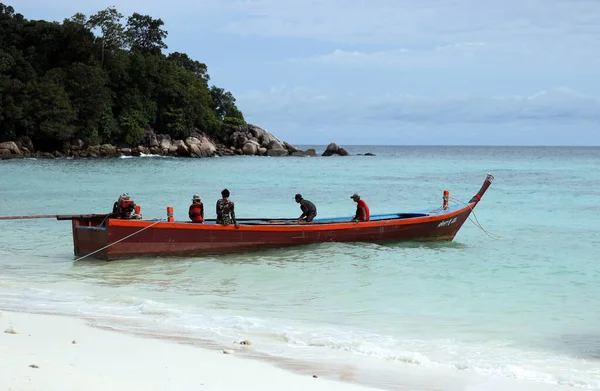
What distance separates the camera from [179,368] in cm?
689

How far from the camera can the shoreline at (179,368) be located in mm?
6266

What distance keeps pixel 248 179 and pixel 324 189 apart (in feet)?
24.7

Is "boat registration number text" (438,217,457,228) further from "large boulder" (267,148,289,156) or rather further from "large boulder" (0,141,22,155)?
"large boulder" (267,148,289,156)

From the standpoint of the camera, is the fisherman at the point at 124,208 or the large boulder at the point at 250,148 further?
the large boulder at the point at 250,148

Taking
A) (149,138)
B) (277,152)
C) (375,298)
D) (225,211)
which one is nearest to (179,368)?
(375,298)

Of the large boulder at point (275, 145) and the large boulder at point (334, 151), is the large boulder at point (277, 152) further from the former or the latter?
the large boulder at point (334, 151)

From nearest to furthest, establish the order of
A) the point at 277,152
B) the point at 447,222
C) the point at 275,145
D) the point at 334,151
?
the point at 447,222 → the point at 277,152 → the point at 275,145 → the point at 334,151

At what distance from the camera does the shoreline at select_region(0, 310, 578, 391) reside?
627 centimetres

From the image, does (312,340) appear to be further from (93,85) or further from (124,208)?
(93,85)

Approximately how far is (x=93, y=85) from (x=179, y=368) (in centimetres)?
6537

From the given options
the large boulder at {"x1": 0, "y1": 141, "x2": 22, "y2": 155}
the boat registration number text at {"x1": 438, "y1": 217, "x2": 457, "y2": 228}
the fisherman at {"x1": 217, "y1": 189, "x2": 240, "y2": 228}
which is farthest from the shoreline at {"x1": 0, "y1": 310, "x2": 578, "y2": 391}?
the large boulder at {"x1": 0, "y1": 141, "x2": 22, "y2": 155}

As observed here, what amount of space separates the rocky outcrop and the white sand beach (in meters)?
57.5

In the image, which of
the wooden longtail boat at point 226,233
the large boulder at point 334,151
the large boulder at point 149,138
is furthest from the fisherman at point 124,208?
the large boulder at point 334,151

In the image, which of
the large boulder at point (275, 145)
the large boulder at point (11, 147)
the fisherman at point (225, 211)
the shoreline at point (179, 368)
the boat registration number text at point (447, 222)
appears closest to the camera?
the shoreline at point (179, 368)
